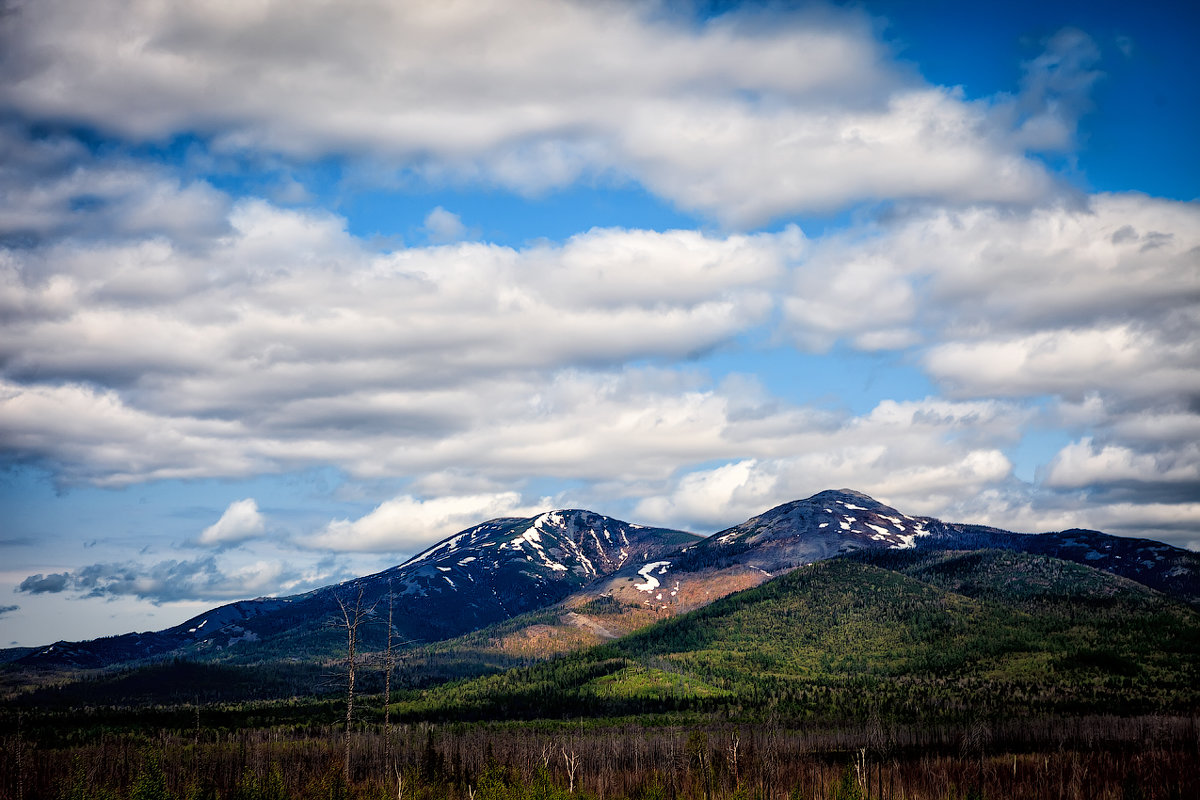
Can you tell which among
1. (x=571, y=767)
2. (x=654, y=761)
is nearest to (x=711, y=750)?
(x=654, y=761)

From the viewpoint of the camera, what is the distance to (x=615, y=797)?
8444cm

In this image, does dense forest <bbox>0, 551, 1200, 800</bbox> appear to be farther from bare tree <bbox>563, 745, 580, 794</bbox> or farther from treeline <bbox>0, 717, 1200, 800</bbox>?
bare tree <bbox>563, 745, 580, 794</bbox>

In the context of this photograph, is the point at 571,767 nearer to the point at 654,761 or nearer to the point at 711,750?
the point at 711,750

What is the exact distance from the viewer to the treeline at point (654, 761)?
83625mm

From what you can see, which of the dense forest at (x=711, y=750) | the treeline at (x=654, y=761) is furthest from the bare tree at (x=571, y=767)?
the treeline at (x=654, y=761)

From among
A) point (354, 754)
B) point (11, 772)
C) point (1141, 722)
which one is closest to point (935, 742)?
point (1141, 722)

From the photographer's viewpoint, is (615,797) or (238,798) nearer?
(238,798)

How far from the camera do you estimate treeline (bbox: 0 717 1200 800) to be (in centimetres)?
8362

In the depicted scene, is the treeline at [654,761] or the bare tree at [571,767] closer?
the bare tree at [571,767]

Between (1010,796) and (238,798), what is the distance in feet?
224

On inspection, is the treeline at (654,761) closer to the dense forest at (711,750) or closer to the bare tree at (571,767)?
the dense forest at (711,750)

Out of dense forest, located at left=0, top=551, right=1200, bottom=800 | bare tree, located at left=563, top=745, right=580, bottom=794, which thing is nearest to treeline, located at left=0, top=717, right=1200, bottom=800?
dense forest, located at left=0, top=551, right=1200, bottom=800

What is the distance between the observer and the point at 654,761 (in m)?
131

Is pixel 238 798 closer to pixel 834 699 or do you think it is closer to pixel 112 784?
pixel 112 784
